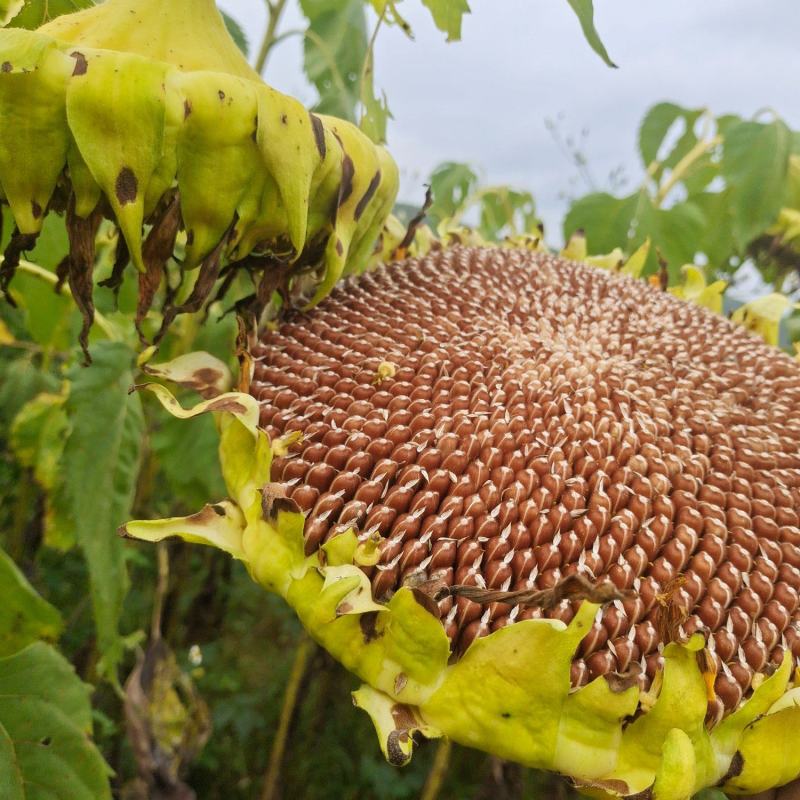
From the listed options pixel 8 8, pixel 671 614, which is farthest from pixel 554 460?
pixel 8 8

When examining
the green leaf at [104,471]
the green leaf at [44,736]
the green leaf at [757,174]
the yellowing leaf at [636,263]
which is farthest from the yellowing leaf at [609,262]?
the green leaf at [44,736]

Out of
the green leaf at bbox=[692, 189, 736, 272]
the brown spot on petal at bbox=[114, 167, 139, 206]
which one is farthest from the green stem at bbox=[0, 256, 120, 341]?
the green leaf at bbox=[692, 189, 736, 272]

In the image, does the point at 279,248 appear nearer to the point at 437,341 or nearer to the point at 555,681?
the point at 437,341

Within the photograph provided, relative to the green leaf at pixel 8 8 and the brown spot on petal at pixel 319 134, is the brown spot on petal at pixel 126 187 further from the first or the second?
the green leaf at pixel 8 8

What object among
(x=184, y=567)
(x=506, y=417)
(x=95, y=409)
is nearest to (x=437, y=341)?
(x=506, y=417)

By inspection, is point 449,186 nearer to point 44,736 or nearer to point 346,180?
point 346,180

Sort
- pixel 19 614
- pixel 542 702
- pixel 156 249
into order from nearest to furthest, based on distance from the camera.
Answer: pixel 542 702 < pixel 156 249 < pixel 19 614
